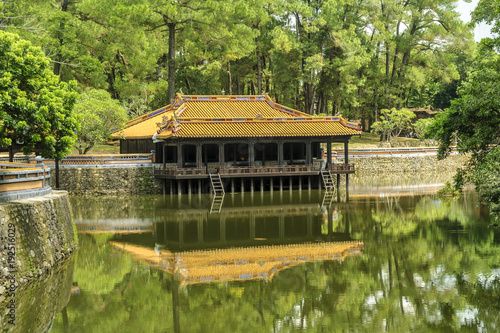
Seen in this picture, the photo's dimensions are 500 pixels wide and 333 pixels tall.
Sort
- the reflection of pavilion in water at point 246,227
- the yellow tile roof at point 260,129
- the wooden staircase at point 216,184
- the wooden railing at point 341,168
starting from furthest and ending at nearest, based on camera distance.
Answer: the wooden railing at point 341,168
the yellow tile roof at point 260,129
the wooden staircase at point 216,184
the reflection of pavilion in water at point 246,227

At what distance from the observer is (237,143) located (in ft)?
135

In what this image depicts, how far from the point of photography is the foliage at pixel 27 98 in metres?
21.4

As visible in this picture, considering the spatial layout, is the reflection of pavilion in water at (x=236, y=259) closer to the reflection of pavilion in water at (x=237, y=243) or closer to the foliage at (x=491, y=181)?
the reflection of pavilion in water at (x=237, y=243)

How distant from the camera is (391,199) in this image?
3594cm

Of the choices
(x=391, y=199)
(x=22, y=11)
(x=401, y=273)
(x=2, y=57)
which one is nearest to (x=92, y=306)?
(x=401, y=273)

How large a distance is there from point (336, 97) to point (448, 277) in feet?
151

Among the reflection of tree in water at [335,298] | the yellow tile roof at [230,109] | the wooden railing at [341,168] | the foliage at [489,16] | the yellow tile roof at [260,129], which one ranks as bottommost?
the reflection of tree in water at [335,298]

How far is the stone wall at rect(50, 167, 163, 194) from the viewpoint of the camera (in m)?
40.3

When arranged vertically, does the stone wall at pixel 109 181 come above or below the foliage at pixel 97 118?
below

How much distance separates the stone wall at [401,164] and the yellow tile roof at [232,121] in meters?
9.82

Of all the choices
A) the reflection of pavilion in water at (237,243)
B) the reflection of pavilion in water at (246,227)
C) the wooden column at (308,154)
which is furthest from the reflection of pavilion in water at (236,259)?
the wooden column at (308,154)

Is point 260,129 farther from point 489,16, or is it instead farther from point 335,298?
point 335,298

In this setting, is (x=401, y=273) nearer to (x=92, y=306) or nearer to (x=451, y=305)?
(x=451, y=305)

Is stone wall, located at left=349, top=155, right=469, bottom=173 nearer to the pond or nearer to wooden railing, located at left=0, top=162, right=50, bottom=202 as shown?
the pond
